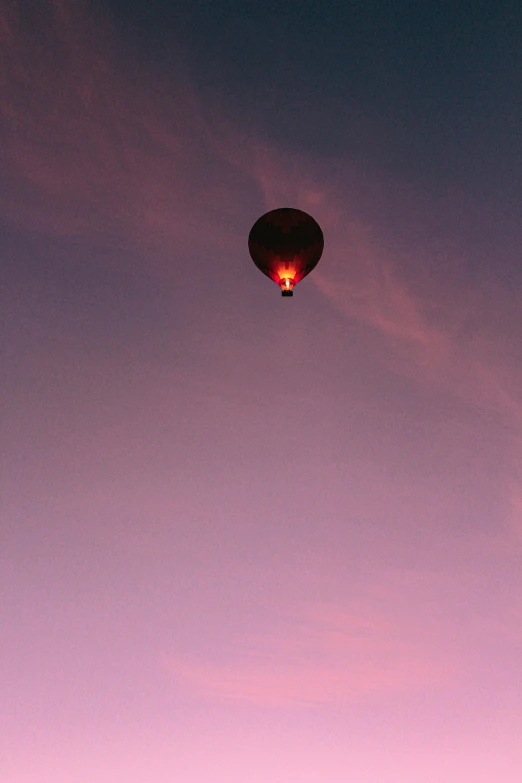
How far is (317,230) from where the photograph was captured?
55531mm

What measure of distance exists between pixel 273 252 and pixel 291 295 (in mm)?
1776

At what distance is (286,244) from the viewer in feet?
180

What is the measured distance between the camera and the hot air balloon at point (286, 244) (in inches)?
2162

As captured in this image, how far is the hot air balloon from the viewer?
5491 cm

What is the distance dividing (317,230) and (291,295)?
2631 mm

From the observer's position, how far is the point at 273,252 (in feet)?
181

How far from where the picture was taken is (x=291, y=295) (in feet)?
182

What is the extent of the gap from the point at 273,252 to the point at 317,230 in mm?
1930
